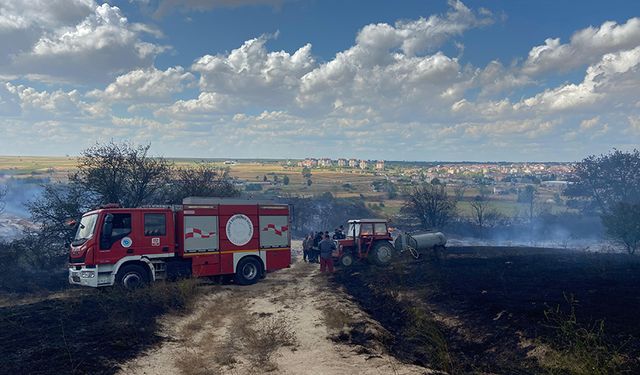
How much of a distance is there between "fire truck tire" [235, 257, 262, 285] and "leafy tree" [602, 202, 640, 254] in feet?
92.9

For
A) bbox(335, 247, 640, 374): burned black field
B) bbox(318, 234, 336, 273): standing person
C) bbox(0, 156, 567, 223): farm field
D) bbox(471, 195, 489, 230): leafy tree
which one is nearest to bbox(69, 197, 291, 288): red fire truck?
bbox(318, 234, 336, 273): standing person

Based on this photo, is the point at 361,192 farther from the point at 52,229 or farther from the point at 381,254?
the point at 52,229

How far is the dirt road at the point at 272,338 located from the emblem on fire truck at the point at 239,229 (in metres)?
2.55

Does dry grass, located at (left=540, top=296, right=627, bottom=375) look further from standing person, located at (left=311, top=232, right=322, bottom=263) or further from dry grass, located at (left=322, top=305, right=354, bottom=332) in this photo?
standing person, located at (left=311, top=232, right=322, bottom=263)

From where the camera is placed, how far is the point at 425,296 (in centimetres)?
1567

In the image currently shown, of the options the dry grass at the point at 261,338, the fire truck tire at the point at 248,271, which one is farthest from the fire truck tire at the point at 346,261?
the dry grass at the point at 261,338

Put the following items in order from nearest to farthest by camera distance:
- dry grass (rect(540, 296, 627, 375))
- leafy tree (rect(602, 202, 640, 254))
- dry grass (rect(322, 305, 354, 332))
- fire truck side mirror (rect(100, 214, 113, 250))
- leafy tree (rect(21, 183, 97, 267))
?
dry grass (rect(540, 296, 627, 375)) < dry grass (rect(322, 305, 354, 332)) < fire truck side mirror (rect(100, 214, 113, 250)) < leafy tree (rect(21, 183, 97, 267)) < leafy tree (rect(602, 202, 640, 254))

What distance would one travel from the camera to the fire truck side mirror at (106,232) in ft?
53.0

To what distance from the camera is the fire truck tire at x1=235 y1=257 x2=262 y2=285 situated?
19427mm

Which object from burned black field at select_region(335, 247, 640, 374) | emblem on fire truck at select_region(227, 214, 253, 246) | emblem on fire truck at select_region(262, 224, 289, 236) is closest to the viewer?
burned black field at select_region(335, 247, 640, 374)

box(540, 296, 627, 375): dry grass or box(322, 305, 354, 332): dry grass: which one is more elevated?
box(540, 296, 627, 375): dry grass

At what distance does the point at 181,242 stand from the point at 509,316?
11555mm

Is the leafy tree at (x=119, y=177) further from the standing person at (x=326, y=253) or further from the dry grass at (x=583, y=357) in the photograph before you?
the dry grass at (x=583, y=357)

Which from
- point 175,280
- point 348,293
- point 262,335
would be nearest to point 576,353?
point 262,335
